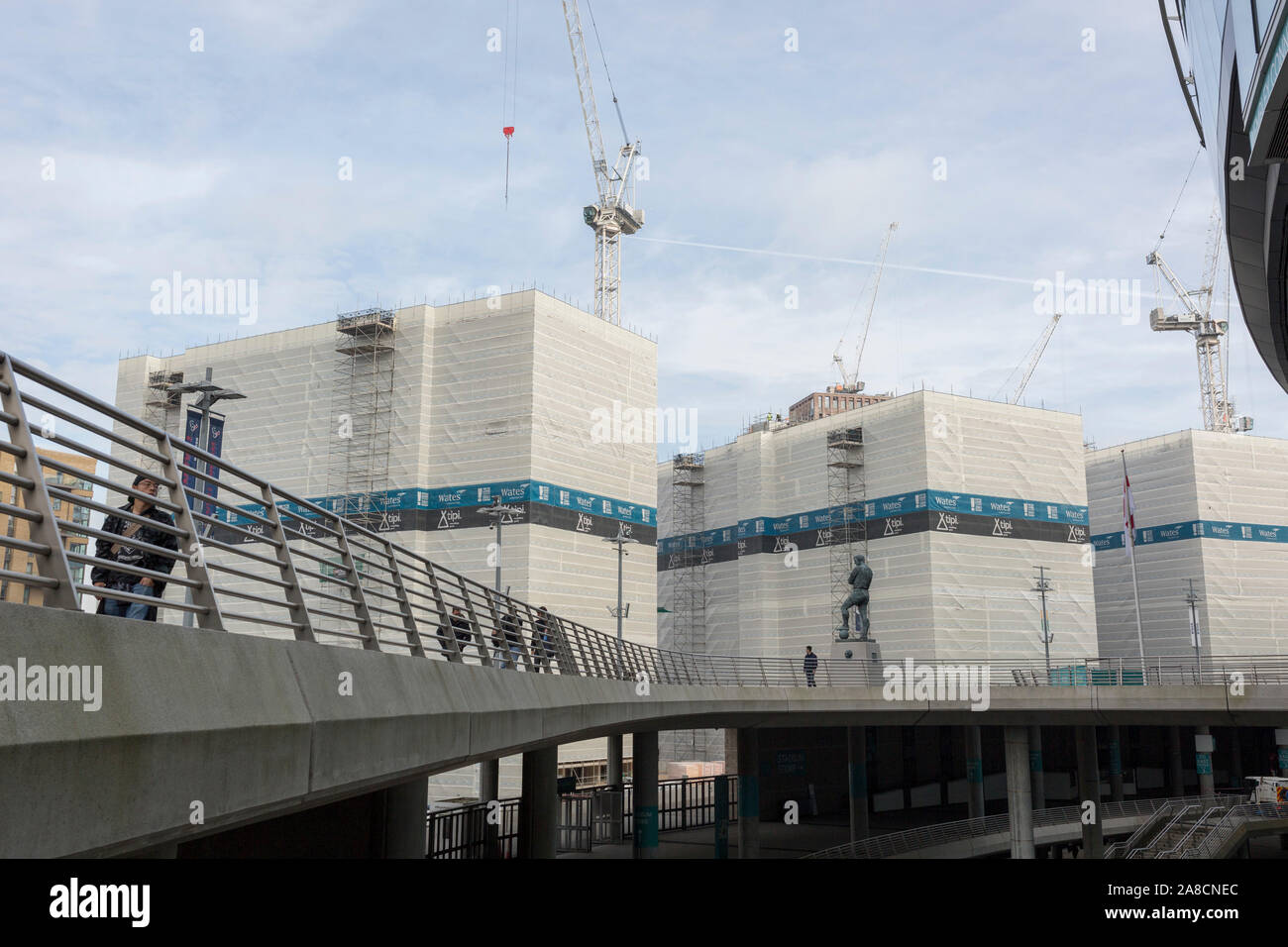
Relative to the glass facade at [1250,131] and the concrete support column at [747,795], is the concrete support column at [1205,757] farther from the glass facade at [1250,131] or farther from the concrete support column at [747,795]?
the glass facade at [1250,131]

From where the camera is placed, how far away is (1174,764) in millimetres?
54000

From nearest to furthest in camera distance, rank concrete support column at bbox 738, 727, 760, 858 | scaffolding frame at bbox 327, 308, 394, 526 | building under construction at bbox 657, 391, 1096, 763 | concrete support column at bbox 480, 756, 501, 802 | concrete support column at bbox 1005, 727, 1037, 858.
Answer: concrete support column at bbox 480, 756, 501, 802
concrete support column at bbox 1005, 727, 1037, 858
concrete support column at bbox 738, 727, 760, 858
scaffolding frame at bbox 327, 308, 394, 526
building under construction at bbox 657, 391, 1096, 763

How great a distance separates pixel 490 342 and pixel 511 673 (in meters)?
45.3

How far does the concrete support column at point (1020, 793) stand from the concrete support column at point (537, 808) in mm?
19318

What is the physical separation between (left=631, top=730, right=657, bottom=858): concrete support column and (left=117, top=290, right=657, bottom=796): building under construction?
18513 millimetres

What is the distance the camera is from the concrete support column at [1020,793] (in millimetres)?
35656

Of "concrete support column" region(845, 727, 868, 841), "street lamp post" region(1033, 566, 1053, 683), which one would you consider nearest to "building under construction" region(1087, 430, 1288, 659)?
"street lamp post" region(1033, 566, 1053, 683)

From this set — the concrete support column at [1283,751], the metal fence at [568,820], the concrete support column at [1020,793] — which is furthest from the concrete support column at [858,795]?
the concrete support column at [1283,751]

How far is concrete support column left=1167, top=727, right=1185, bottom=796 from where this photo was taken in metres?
53.3

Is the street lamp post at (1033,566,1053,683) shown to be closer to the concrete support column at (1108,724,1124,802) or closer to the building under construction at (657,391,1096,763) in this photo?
the building under construction at (657,391,1096,763)
